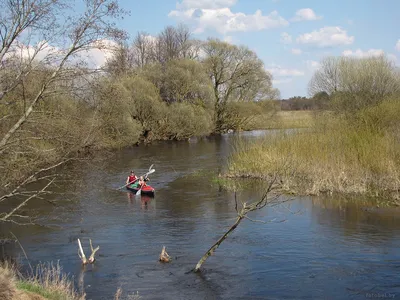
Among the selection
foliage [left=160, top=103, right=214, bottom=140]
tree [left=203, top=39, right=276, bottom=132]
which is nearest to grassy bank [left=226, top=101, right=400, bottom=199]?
foliage [left=160, top=103, right=214, bottom=140]

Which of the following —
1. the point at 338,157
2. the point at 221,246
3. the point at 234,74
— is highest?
the point at 234,74

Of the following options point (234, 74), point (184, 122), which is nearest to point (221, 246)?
point (184, 122)

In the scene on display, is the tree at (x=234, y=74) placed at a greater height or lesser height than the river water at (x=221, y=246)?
greater

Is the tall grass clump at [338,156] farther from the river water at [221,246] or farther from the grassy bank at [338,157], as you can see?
the river water at [221,246]

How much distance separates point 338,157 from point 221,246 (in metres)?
8.94

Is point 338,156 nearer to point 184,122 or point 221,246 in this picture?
point 221,246

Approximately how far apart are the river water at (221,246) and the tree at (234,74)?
105ft

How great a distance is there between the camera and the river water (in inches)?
357

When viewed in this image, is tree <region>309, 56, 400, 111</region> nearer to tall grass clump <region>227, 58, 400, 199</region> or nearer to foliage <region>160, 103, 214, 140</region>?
tall grass clump <region>227, 58, 400, 199</region>

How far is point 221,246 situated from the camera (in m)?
11.7

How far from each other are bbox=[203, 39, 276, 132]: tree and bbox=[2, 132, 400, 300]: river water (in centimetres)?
3188

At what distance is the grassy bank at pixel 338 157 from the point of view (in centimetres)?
1722

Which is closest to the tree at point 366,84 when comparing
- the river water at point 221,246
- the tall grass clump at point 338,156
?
the tall grass clump at point 338,156

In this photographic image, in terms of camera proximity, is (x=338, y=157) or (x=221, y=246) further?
(x=338, y=157)
